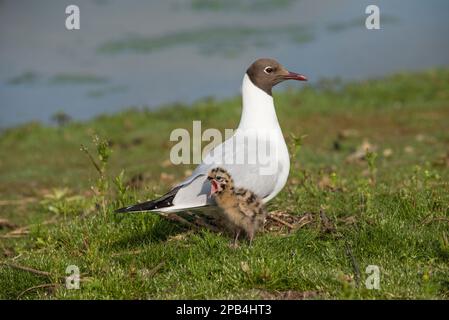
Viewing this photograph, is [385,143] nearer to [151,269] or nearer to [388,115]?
[388,115]

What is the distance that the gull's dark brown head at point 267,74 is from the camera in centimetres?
759

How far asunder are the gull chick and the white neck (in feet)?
3.20

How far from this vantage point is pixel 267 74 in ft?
25.0

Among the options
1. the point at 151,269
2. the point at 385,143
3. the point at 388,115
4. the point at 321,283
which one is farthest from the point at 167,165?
the point at 321,283

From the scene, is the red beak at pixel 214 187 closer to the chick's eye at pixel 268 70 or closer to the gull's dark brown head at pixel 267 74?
the gull's dark brown head at pixel 267 74

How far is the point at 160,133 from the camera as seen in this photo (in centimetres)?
1606

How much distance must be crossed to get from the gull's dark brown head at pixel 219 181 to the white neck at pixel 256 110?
0.97 metres

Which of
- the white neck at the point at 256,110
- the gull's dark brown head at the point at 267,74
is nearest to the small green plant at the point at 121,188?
the white neck at the point at 256,110

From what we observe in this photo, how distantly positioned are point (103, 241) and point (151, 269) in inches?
37.2

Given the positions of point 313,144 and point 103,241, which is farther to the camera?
point 313,144

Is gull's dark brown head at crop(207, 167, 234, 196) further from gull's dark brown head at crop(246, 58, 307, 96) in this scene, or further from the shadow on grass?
gull's dark brown head at crop(246, 58, 307, 96)

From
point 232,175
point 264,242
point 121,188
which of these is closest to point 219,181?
point 232,175

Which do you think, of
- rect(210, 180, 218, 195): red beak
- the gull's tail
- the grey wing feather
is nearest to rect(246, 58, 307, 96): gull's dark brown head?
the grey wing feather
